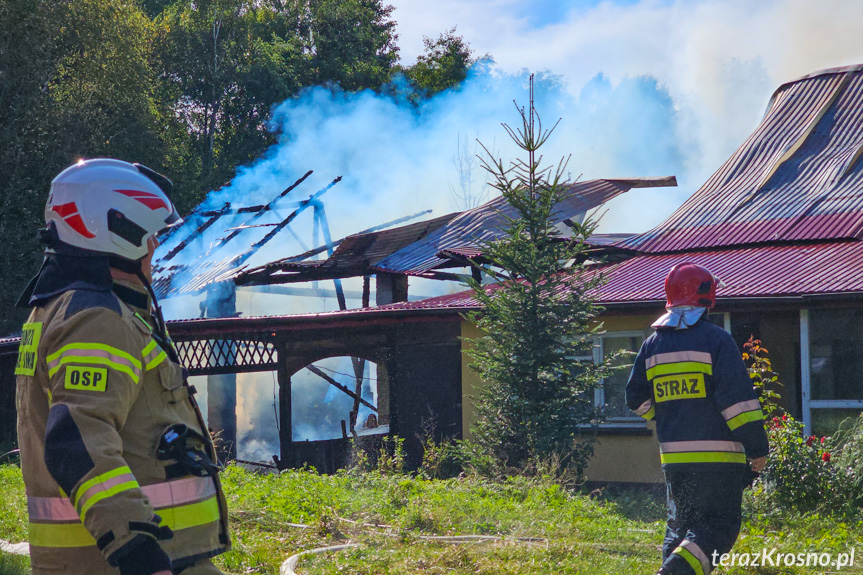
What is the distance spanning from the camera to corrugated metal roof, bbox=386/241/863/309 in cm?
1091

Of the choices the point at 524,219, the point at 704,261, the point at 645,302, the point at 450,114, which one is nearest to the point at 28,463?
the point at 524,219

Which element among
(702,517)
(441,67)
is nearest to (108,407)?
(702,517)

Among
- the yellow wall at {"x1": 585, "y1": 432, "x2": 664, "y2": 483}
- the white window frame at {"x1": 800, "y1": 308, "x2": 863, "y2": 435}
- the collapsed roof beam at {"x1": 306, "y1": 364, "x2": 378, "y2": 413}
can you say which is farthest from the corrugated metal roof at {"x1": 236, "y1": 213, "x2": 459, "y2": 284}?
the white window frame at {"x1": 800, "y1": 308, "x2": 863, "y2": 435}

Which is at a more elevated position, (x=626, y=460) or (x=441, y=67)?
(x=441, y=67)

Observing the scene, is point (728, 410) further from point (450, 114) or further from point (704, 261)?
point (450, 114)

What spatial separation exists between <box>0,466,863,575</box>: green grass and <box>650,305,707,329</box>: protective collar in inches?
71.1

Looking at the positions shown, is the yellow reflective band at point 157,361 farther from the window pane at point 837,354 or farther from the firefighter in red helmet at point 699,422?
the window pane at point 837,354

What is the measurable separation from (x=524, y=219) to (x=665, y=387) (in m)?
5.92

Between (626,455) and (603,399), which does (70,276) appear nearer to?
(626,455)

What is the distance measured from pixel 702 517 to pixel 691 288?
125cm

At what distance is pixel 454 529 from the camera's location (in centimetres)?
690

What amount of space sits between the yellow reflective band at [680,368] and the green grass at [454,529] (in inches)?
60.7

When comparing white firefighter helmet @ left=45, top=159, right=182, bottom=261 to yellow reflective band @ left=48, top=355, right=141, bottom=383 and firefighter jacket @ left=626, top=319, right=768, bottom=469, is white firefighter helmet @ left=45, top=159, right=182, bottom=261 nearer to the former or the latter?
yellow reflective band @ left=48, top=355, right=141, bottom=383

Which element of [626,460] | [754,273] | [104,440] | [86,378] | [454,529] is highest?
[754,273]
